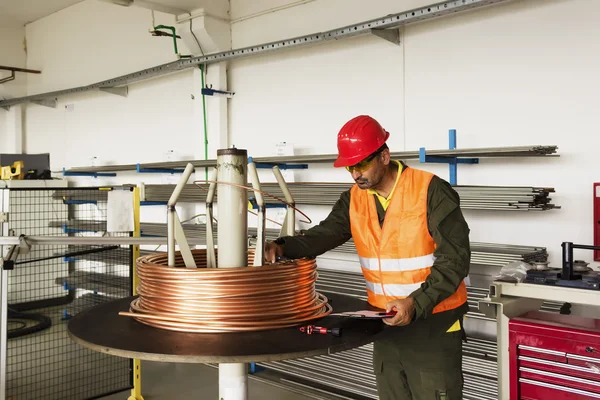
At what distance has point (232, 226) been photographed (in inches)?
72.6

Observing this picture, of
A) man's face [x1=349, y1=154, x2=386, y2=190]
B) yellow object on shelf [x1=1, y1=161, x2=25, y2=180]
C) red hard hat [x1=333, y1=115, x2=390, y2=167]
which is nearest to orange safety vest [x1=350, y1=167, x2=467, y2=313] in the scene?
man's face [x1=349, y1=154, x2=386, y2=190]

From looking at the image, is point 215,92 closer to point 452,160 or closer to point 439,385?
point 452,160

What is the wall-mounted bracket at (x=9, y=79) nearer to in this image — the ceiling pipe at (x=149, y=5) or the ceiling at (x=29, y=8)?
the ceiling at (x=29, y=8)

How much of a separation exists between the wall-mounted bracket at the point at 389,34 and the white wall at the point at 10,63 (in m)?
5.84

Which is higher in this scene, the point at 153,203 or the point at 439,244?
the point at 153,203

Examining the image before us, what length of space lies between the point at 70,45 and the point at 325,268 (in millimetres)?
4601

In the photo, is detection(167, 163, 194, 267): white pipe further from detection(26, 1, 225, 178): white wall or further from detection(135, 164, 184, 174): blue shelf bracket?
detection(135, 164, 184, 174): blue shelf bracket

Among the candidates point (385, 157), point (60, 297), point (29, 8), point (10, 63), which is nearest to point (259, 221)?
point (385, 157)

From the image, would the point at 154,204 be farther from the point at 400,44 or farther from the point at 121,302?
the point at 121,302

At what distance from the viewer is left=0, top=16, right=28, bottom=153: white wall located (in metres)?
7.60

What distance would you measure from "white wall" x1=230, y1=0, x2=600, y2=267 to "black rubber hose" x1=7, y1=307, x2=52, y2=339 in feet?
10.1

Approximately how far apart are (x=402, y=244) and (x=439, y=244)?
16 centimetres

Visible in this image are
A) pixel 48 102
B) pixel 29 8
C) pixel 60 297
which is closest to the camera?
pixel 60 297

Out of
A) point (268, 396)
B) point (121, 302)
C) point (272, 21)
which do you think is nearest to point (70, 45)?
point (272, 21)
